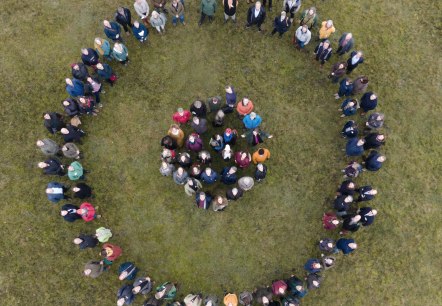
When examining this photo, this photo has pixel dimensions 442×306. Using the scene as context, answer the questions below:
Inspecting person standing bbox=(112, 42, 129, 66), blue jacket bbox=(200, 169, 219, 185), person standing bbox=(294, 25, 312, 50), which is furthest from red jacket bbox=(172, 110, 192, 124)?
person standing bbox=(294, 25, 312, 50)

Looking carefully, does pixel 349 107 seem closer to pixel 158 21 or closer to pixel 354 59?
pixel 354 59

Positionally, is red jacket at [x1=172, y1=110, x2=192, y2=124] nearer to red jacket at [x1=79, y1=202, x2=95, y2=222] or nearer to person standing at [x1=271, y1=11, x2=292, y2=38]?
red jacket at [x1=79, y1=202, x2=95, y2=222]

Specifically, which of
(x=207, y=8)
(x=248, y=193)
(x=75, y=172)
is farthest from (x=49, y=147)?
(x=207, y=8)

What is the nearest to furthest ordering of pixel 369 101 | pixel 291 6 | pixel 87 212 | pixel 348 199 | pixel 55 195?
pixel 348 199
pixel 87 212
pixel 55 195
pixel 369 101
pixel 291 6

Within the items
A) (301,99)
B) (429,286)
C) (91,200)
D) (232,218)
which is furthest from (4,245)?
(429,286)

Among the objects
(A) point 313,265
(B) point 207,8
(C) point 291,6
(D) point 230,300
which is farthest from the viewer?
(B) point 207,8

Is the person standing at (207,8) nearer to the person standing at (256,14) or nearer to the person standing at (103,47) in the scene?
the person standing at (256,14)

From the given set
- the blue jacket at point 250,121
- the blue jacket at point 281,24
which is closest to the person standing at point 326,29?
the blue jacket at point 281,24
